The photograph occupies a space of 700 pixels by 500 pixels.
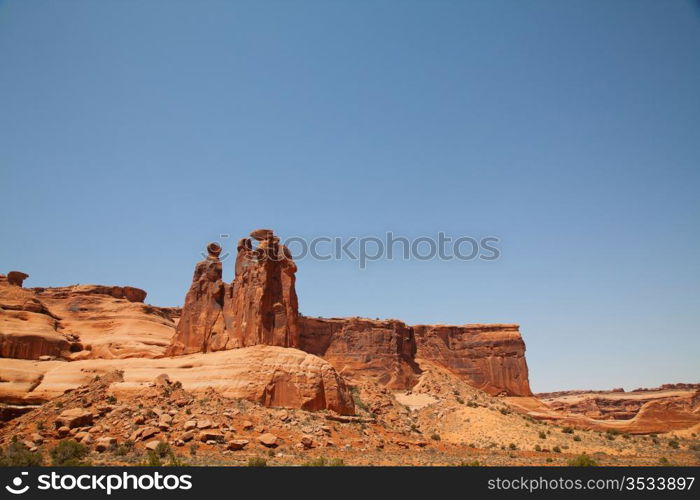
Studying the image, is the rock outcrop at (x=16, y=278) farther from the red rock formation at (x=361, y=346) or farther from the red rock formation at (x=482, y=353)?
the red rock formation at (x=482, y=353)

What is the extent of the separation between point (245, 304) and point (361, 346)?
Result: 114 ft

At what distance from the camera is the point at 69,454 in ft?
91.3

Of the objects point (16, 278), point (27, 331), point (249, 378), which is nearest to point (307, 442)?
point (249, 378)

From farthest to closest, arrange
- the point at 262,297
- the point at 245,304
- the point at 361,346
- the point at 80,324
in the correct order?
1. the point at 361,346
2. the point at 80,324
3. the point at 245,304
4. the point at 262,297

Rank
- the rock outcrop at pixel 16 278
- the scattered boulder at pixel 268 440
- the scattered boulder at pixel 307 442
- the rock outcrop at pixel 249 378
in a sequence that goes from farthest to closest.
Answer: the rock outcrop at pixel 16 278
the rock outcrop at pixel 249 378
the scattered boulder at pixel 307 442
the scattered boulder at pixel 268 440

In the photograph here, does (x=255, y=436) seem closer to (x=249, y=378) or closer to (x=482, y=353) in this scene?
(x=249, y=378)

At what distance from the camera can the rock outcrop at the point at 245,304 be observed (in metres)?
41.8

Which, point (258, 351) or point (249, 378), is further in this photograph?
point (258, 351)

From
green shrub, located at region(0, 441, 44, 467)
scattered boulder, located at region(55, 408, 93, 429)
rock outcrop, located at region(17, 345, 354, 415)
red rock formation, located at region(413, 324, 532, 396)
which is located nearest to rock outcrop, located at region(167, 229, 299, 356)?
rock outcrop, located at region(17, 345, 354, 415)

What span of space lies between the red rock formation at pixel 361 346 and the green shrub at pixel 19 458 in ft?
146

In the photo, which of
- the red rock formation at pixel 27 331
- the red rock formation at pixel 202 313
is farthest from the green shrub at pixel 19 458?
the red rock formation at pixel 27 331

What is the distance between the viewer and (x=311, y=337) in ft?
245

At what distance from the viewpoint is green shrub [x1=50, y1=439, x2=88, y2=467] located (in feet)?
86.3

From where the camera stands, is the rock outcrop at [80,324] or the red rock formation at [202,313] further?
the rock outcrop at [80,324]
